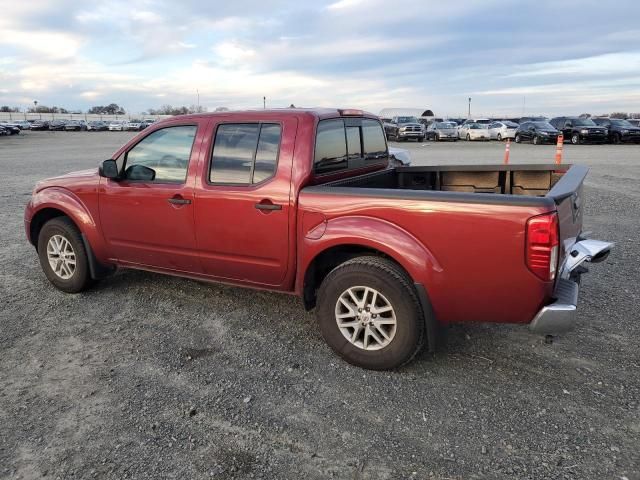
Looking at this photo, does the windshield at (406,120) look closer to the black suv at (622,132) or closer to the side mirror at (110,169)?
the black suv at (622,132)

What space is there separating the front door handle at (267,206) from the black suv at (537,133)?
102 ft

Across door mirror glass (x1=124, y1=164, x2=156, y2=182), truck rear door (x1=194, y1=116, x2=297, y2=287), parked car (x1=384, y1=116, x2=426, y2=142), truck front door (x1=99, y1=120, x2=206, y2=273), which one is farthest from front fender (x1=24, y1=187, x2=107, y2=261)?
parked car (x1=384, y1=116, x2=426, y2=142)

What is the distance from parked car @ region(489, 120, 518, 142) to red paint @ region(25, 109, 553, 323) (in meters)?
34.2

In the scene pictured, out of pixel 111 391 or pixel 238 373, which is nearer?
pixel 111 391

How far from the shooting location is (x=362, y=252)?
152 inches

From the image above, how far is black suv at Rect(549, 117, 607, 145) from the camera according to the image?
1220 inches

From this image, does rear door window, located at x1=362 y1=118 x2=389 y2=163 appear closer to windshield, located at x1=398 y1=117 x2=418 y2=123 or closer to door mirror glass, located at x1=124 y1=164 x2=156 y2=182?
door mirror glass, located at x1=124 y1=164 x2=156 y2=182

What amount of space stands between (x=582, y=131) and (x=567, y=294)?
104 feet

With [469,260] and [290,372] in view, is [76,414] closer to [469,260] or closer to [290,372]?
[290,372]

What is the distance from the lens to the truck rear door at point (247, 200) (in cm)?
400

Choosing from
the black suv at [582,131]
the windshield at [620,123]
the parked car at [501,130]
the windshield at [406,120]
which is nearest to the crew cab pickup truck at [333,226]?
the black suv at [582,131]

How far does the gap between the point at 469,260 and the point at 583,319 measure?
1939 millimetres

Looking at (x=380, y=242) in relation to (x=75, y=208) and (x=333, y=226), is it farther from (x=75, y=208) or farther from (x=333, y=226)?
(x=75, y=208)

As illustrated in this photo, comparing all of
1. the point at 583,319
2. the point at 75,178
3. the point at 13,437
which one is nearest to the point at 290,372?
the point at 13,437
